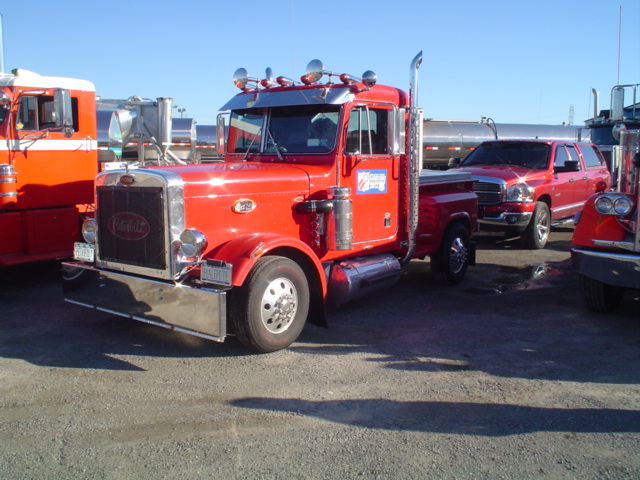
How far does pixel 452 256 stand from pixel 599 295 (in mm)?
2157

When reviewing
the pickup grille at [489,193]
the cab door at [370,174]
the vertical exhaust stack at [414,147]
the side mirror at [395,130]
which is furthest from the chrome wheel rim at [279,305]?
the pickup grille at [489,193]

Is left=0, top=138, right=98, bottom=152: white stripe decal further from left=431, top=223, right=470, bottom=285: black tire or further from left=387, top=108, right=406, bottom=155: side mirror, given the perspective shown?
left=431, top=223, right=470, bottom=285: black tire

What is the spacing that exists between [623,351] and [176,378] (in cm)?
391

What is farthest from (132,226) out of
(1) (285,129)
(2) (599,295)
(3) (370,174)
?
(2) (599,295)

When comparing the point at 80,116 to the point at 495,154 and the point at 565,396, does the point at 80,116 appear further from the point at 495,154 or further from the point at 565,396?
the point at 495,154

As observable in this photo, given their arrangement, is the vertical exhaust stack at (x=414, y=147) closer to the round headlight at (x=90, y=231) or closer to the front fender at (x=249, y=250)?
the front fender at (x=249, y=250)

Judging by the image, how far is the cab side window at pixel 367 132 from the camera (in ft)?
20.9

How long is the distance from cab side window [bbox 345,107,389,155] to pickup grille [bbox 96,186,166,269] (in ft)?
7.06

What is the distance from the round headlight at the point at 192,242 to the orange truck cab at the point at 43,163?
356 cm

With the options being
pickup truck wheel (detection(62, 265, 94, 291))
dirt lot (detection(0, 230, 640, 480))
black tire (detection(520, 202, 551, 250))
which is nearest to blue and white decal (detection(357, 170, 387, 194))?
dirt lot (detection(0, 230, 640, 480))

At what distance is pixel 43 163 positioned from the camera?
797 cm

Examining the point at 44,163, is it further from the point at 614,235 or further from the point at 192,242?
the point at 614,235

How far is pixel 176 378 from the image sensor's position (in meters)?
4.86

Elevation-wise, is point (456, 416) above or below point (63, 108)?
below
